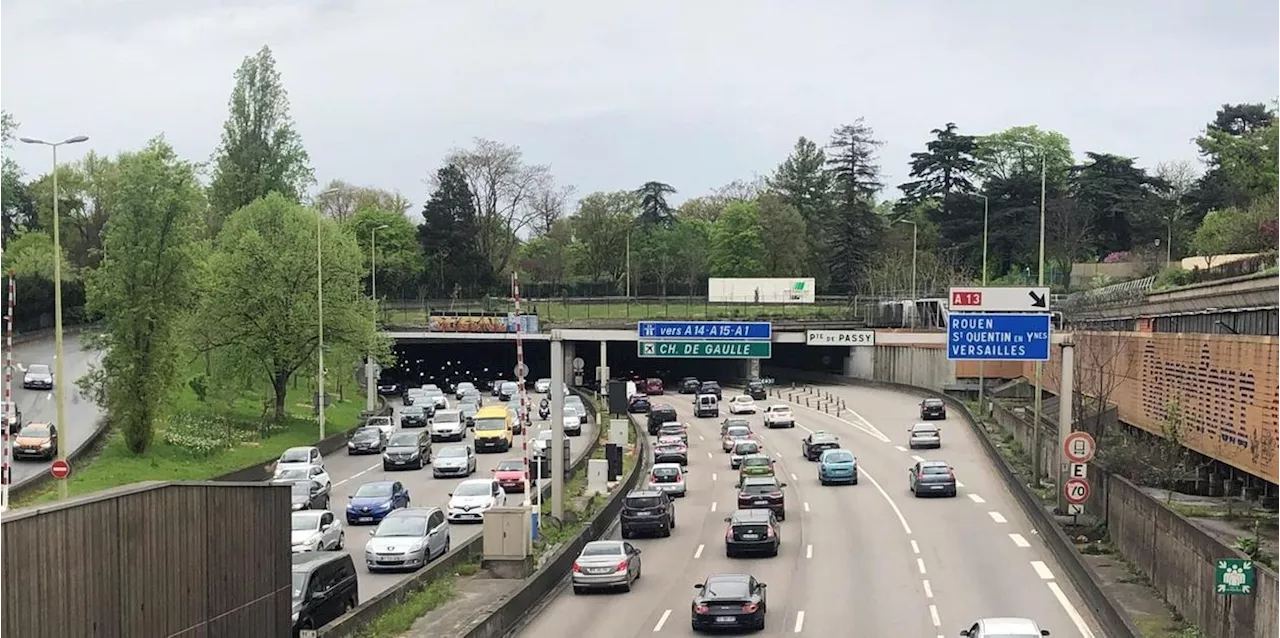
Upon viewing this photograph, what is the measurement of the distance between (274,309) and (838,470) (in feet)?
105

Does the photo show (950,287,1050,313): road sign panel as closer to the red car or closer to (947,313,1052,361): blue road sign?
(947,313,1052,361): blue road sign

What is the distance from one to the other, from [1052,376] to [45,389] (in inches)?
2079

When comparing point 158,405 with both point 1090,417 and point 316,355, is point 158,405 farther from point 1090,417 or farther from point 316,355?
point 1090,417

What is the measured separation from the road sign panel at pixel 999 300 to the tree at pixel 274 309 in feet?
125

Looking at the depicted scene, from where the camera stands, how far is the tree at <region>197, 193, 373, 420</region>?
6719cm

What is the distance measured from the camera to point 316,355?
69188 millimetres

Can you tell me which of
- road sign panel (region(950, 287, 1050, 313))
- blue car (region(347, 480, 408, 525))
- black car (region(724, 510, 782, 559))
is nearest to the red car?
blue car (region(347, 480, 408, 525))

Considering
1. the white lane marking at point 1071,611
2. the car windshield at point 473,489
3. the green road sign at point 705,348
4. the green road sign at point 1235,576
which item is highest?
the green road sign at point 705,348

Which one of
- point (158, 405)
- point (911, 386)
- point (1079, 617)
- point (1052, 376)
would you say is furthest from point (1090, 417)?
point (911, 386)

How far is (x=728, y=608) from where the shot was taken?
24906mm

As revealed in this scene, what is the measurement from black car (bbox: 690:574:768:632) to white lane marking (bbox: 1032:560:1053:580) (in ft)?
30.1

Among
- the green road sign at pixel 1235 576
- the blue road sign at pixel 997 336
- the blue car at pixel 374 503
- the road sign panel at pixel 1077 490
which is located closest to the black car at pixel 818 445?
the blue road sign at pixel 997 336

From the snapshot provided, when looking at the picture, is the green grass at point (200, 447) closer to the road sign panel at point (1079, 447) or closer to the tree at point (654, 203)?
the road sign panel at point (1079, 447)

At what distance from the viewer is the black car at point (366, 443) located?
198 feet
